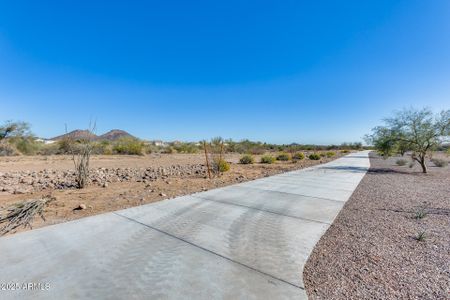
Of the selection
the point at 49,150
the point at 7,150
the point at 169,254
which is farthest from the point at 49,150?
the point at 169,254

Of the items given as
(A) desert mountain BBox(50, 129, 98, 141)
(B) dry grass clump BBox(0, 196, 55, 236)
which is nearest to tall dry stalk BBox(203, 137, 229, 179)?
(A) desert mountain BBox(50, 129, 98, 141)

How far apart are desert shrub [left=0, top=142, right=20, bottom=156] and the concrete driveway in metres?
37.2

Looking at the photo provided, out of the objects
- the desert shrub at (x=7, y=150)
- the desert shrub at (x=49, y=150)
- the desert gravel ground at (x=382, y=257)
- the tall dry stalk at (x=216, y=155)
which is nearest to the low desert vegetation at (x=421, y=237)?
the desert gravel ground at (x=382, y=257)

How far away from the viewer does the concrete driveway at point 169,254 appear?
2484 mm

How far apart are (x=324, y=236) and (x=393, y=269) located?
1.16 meters

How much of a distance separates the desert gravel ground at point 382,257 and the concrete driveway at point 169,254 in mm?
256

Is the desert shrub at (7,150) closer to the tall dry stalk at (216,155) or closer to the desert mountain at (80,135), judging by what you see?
the desert mountain at (80,135)

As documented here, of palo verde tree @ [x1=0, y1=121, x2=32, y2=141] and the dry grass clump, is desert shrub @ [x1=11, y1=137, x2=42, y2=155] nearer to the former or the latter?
palo verde tree @ [x1=0, y1=121, x2=32, y2=141]

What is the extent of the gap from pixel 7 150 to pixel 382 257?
42.3 m

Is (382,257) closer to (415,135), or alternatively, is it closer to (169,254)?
(169,254)

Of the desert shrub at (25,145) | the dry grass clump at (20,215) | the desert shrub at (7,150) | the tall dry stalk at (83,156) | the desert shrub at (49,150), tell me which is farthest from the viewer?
the desert shrub at (49,150)

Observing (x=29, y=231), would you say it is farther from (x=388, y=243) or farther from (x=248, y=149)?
(x=248, y=149)

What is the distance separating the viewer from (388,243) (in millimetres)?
3775

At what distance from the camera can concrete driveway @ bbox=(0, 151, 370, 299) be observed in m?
2.48
